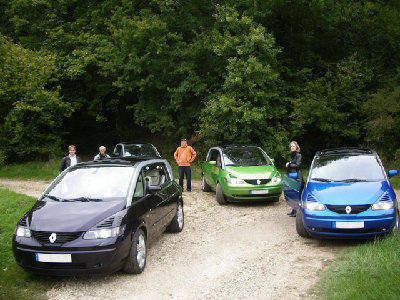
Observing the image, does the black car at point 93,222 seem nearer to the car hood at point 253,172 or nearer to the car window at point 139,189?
the car window at point 139,189

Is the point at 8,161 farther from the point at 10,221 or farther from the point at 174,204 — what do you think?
the point at 174,204

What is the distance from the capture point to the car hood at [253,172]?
1200 cm

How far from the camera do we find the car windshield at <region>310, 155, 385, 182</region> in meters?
8.41

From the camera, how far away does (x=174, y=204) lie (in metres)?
8.87

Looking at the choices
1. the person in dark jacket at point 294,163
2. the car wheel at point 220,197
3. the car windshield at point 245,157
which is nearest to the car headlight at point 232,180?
the car wheel at point 220,197

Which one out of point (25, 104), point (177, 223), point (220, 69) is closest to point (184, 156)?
point (177, 223)

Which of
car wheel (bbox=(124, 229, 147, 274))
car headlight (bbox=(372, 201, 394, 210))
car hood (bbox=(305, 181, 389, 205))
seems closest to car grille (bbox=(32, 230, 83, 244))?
car wheel (bbox=(124, 229, 147, 274))

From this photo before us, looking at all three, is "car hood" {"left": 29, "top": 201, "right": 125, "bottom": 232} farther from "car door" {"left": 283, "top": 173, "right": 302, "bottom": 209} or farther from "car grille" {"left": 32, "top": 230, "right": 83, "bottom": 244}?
"car door" {"left": 283, "top": 173, "right": 302, "bottom": 209}

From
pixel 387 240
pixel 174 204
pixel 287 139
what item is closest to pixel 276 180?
pixel 174 204

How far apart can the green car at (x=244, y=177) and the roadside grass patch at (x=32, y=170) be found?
10444mm

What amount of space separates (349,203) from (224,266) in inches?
97.3

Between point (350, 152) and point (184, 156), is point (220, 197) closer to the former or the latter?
point (184, 156)

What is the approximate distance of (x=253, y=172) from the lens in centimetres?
1212

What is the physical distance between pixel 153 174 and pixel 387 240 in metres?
4.42
